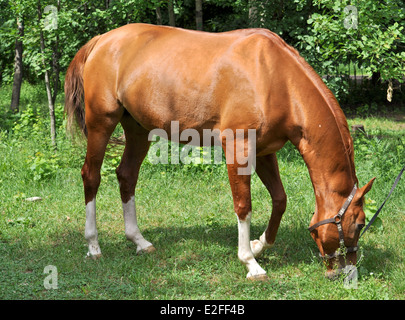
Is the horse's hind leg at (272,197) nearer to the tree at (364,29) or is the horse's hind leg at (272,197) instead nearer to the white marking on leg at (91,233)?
the white marking on leg at (91,233)

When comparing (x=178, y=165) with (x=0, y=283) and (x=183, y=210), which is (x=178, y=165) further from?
(x=0, y=283)

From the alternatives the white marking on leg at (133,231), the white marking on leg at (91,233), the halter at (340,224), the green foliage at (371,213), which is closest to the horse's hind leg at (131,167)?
the white marking on leg at (133,231)

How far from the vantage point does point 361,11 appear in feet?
21.7

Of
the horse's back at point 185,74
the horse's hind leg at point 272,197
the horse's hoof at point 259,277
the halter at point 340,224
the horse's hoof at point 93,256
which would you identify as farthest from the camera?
the horse's hoof at point 93,256

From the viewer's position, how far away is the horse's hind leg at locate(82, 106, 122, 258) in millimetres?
4844

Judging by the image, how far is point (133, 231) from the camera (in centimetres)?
511

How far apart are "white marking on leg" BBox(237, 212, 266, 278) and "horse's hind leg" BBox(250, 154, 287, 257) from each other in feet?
1.00

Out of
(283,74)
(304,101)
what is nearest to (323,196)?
(304,101)

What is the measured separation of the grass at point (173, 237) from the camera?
4152mm

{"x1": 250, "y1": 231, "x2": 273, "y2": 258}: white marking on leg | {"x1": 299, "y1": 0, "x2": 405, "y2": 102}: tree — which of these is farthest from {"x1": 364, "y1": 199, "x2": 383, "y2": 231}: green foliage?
{"x1": 299, "y1": 0, "x2": 405, "y2": 102}: tree

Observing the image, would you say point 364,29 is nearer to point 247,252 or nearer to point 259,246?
point 259,246

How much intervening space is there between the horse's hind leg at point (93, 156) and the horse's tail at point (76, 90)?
356mm

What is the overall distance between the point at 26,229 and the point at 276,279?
2.79m

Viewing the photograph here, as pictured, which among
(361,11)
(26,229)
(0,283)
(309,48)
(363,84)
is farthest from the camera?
(363,84)
